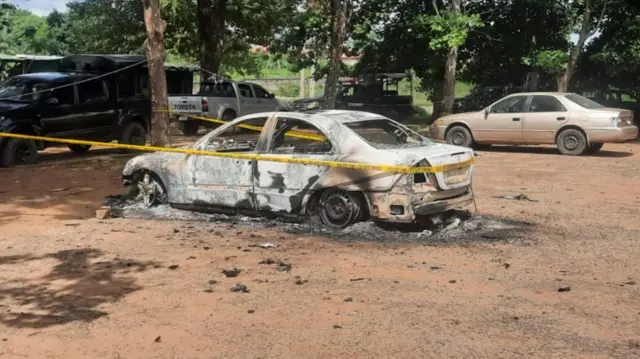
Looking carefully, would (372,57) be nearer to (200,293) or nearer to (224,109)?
(224,109)

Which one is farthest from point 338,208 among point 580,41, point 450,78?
point 580,41

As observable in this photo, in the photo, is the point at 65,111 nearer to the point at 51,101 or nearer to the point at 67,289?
the point at 51,101

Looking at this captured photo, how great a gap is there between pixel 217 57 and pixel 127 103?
9.99 m

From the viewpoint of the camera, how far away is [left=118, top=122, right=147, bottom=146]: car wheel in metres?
15.7

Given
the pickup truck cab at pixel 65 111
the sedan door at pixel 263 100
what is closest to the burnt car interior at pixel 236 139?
the pickup truck cab at pixel 65 111

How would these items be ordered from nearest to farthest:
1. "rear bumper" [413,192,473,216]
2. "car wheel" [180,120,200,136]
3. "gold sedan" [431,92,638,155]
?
"rear bumper" [413,192,473,216], "gold sedan" [431,92,638,155], "car wheel" [180,120,200,136]

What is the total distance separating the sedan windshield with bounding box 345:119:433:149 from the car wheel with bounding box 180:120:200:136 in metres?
13.3

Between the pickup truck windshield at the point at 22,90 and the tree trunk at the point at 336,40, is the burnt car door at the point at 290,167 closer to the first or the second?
the pickup truck windshield at the point at 22,90

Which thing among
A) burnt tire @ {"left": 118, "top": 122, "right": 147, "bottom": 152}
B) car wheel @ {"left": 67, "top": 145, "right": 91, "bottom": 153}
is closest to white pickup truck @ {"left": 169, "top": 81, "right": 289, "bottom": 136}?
burnt tire @ {"left": 118, "top": 122, "right": 147, "bottom": 152}

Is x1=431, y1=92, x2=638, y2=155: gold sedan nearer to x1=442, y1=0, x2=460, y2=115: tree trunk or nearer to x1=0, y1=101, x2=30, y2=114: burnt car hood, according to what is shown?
x1=442, y1=0, x2=460, y2=115: tree trunk

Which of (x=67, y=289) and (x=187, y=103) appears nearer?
(x=67, y=289)

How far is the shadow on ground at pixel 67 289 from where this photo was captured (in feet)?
15.8

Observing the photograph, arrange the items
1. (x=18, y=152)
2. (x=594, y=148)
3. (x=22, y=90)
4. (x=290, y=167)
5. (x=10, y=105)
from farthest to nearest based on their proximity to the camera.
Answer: (x=594, y=148) < (x=22, y=90) < (x=18, y=152) < (x=10, y=105) < (x=290, y=167)

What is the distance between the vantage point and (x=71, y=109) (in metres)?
14.1
